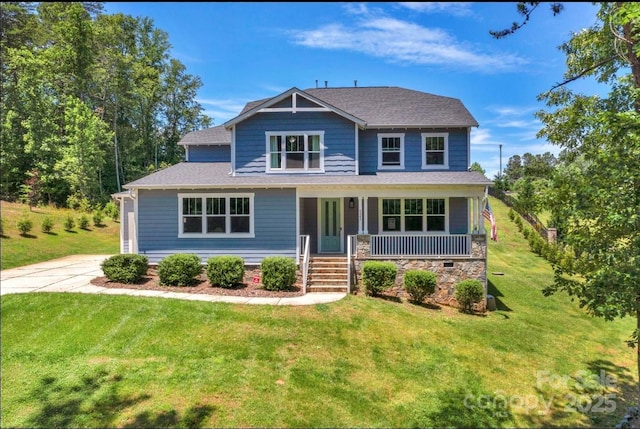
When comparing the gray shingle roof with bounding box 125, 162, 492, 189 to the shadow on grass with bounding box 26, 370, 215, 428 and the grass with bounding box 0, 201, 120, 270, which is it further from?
the grass with bounding box 0, 201, 120, 270

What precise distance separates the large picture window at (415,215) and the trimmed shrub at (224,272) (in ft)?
19.3

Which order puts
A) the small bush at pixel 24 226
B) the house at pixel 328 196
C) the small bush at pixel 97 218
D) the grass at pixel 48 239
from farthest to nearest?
the small bush at pixel 97 218 → the small bush at pixel 24 226 → the grass at pixel 48 239 → the house at pixel 328 196

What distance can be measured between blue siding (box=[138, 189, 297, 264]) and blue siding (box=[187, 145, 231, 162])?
3689 millimetres

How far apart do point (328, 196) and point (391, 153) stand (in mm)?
3555

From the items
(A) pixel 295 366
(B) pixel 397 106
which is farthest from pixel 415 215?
(A) pixel 295 366

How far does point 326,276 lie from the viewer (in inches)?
444

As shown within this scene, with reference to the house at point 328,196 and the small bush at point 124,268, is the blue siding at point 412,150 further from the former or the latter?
the small bush at point 124,268

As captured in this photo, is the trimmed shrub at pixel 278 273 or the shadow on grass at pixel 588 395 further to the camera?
the trimmed shrub at pixel 278 273

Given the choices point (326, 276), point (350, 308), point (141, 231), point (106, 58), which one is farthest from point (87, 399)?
point (106, 58)

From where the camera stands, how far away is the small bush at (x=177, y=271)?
34.7ft

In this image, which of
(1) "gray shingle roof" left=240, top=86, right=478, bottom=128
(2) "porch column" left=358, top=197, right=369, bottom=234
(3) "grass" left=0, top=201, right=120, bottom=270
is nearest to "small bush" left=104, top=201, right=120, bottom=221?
(3) "grass" left=0, top=201, right=120, bottom=270

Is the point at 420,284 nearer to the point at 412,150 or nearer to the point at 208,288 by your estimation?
the point at 412,150

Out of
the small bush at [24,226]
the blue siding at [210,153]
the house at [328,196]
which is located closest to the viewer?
the house at [328,196]

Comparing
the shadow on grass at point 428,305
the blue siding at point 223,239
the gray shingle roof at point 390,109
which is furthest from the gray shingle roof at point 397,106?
the shadow on grass at point 428,305
